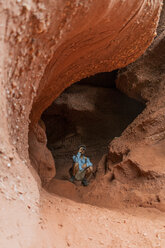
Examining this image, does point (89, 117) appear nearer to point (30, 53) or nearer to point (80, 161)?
point (80, 161)

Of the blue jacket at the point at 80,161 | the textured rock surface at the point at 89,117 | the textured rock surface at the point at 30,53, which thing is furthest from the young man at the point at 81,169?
the textured rock surface at the point at 30,53

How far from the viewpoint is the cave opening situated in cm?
523

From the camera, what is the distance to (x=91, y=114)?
5.25 metres

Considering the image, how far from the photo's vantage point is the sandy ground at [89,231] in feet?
3.62

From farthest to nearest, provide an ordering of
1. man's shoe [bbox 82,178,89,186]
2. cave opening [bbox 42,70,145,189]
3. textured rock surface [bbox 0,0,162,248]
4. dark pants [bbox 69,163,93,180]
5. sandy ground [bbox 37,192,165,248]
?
cave opening [bbox 42,70,145,189] → dark pants [bbox 69,163,93,180] → man's shoe [bbox 82,178,89,186] → sandy ground [bbox 37,192,165,248] → textured rock surface [bbox 0,0,162,248]

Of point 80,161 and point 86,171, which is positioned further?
point 80,161

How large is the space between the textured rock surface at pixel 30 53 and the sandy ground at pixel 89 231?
0.05 metres

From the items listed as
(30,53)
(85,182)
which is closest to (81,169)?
(85,182)

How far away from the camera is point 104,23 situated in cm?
179

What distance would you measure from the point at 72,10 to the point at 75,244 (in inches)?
50.3

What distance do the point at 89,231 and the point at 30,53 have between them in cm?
104

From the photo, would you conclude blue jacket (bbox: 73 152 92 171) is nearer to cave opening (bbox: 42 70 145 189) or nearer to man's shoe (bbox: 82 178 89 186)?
man's shoe (bbox: 82 178 89 186)

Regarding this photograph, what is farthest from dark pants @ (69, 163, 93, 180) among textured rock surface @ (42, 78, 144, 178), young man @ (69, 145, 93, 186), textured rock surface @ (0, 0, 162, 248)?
textured rock surface @ (0, 0, 162, 248)

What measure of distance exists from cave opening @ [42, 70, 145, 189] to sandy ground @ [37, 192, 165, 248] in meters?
3.55
